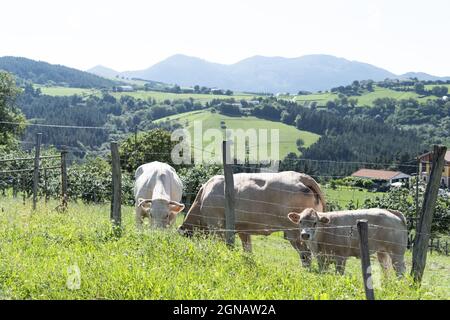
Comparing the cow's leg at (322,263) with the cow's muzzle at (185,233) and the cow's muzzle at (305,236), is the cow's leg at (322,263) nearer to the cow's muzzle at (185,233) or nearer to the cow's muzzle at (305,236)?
the cow's muzzle at (305,236)

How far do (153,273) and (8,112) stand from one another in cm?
5185

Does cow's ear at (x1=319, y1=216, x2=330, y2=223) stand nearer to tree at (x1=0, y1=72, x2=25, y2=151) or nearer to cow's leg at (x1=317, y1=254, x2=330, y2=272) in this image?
cow's leg at (x1=317, y1=254, x2=330, y2=272)

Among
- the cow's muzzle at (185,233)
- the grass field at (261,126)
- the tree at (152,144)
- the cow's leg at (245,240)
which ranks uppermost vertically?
the cow's muzzle at (185,233)

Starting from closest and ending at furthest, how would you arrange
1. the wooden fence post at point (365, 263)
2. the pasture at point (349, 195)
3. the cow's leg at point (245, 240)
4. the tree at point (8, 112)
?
the wooden fence post at point (365, 263), the cow's leg at point (245, 240), the tree at point (8, 112), the pasture at point (349, 195)

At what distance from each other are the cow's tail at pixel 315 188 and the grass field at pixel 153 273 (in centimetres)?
338

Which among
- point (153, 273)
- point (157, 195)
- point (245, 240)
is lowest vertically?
point (245, 240)

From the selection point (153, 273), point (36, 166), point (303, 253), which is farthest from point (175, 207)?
point (153, 273)

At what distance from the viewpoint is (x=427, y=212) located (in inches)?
321

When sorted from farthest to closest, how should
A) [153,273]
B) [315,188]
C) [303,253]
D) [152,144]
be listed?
[152,144], [315,188], [303,253], [153,273]

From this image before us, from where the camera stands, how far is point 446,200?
56562mm

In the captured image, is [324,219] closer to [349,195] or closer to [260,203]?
[260,203]

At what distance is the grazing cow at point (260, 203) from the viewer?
12.4 metres

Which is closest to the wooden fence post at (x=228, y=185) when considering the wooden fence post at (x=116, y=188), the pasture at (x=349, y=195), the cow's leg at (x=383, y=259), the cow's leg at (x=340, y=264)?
the cow's leg at (x=340, y=264)
